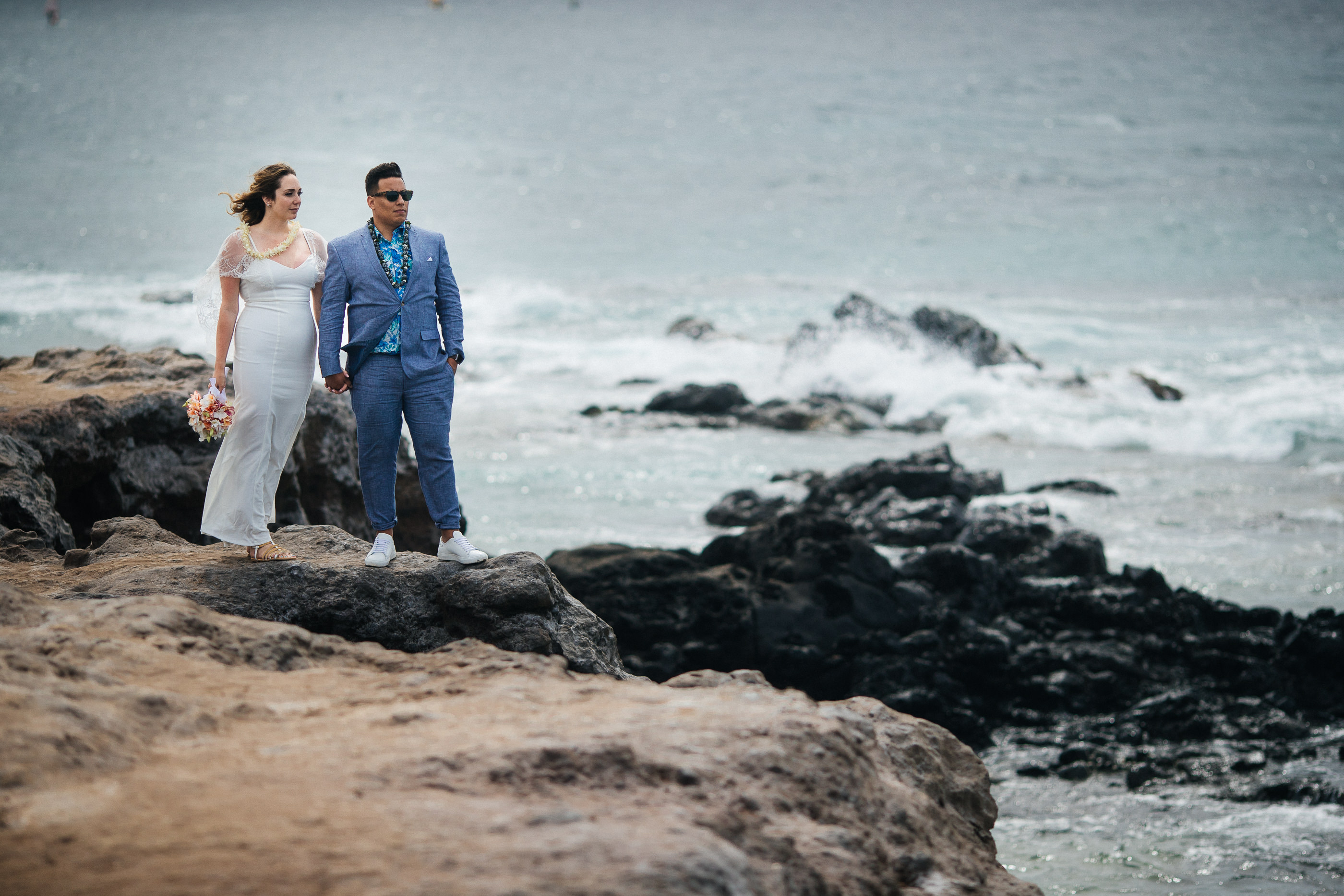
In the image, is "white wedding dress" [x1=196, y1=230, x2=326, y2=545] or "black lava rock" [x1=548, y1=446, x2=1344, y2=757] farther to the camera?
"black lava rock" [x1=548, y1=446, x2=1344, y2=757]

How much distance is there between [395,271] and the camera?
16.0 feet

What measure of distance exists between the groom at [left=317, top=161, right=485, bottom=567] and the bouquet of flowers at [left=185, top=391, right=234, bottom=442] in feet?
1.42

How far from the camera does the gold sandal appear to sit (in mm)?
4875

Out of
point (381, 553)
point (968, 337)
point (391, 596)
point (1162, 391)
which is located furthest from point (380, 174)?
point (1162, 391)

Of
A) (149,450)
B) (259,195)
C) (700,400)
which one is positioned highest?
(259,195)

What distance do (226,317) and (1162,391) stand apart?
Result: 18.9 meters

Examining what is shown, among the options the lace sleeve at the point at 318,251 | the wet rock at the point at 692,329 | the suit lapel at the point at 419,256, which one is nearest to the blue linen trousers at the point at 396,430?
the suit lapel at the point at 419,256

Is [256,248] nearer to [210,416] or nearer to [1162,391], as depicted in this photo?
[210,416]

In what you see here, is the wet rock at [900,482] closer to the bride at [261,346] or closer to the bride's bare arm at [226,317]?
the bride at [261,346]

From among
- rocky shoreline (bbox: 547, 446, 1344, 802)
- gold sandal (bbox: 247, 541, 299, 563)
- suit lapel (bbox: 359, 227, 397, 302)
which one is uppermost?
suit lapel (bbox: 359, 227, 397, 302)

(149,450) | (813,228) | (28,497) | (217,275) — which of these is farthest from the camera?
(813,228)

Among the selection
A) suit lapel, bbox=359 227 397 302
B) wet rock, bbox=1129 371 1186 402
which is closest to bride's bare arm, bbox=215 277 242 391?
suit lapel, bbox=359 227 397 302

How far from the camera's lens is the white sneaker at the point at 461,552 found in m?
4.89

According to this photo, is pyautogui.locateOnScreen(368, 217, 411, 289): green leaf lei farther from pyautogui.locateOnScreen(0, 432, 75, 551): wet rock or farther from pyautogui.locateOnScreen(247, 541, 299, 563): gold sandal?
pyautogui.locateOnScreen(0, 432, 75, 551): wet rock
